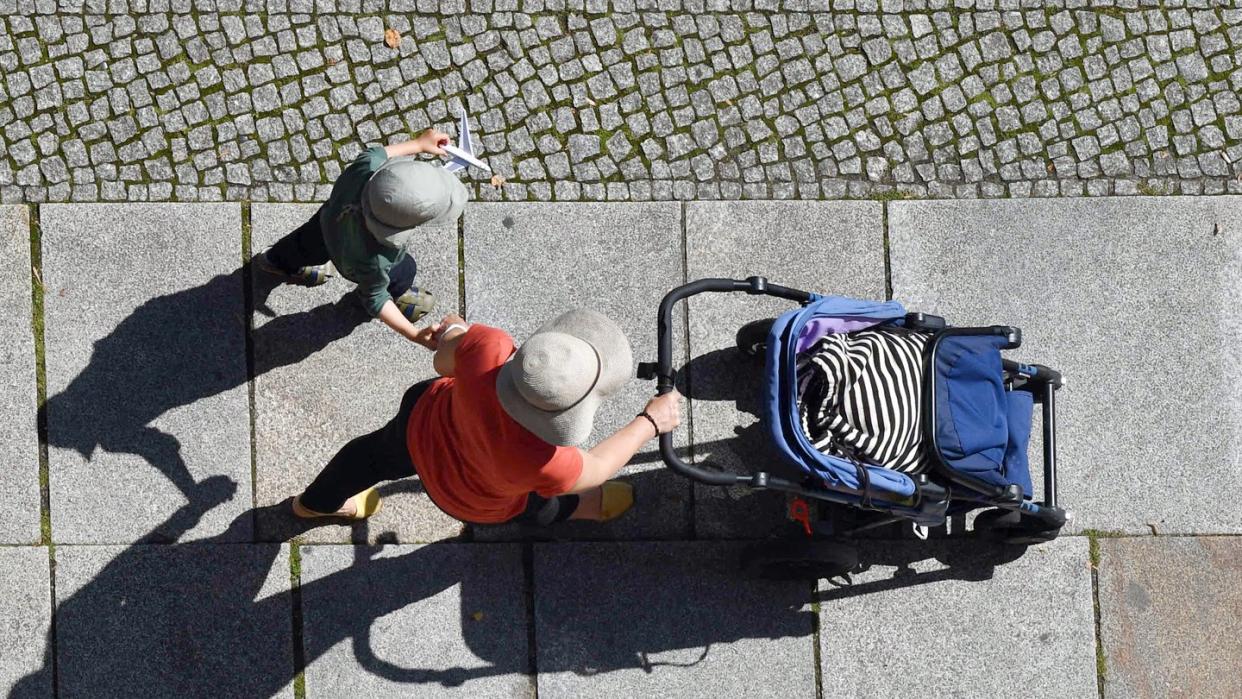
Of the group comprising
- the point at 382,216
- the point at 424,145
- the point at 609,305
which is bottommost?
the point at 609,305

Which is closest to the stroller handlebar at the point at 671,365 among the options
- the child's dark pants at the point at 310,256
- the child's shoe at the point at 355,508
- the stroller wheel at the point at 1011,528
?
the child's dark pants at the point at 310,256

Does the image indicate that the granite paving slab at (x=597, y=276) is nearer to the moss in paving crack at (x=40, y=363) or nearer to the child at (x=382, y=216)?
the child at (x=382, y=216)

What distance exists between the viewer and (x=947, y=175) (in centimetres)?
618

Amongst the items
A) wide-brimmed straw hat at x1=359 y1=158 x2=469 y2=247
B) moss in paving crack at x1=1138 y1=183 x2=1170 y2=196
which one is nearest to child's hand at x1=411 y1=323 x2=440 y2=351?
wide-brimmed straw hat at x1=359 y1=158 x2=469 y2=247

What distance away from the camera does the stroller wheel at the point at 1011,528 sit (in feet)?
18.0

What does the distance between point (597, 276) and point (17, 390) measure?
295 cm

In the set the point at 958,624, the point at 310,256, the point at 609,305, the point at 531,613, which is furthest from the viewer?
the point at 609,305

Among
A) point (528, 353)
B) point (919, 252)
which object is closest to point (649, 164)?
point (919, 252)

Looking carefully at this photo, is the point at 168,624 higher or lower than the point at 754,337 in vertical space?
lower

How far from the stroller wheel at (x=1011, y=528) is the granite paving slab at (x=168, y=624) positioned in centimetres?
343

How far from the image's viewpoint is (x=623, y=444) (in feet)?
14.9

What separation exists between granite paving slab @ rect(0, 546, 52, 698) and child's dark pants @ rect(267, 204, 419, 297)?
1.87m

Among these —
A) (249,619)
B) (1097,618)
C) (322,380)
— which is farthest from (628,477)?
(1097,618)

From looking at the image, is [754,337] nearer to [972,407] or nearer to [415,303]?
[972,407]
